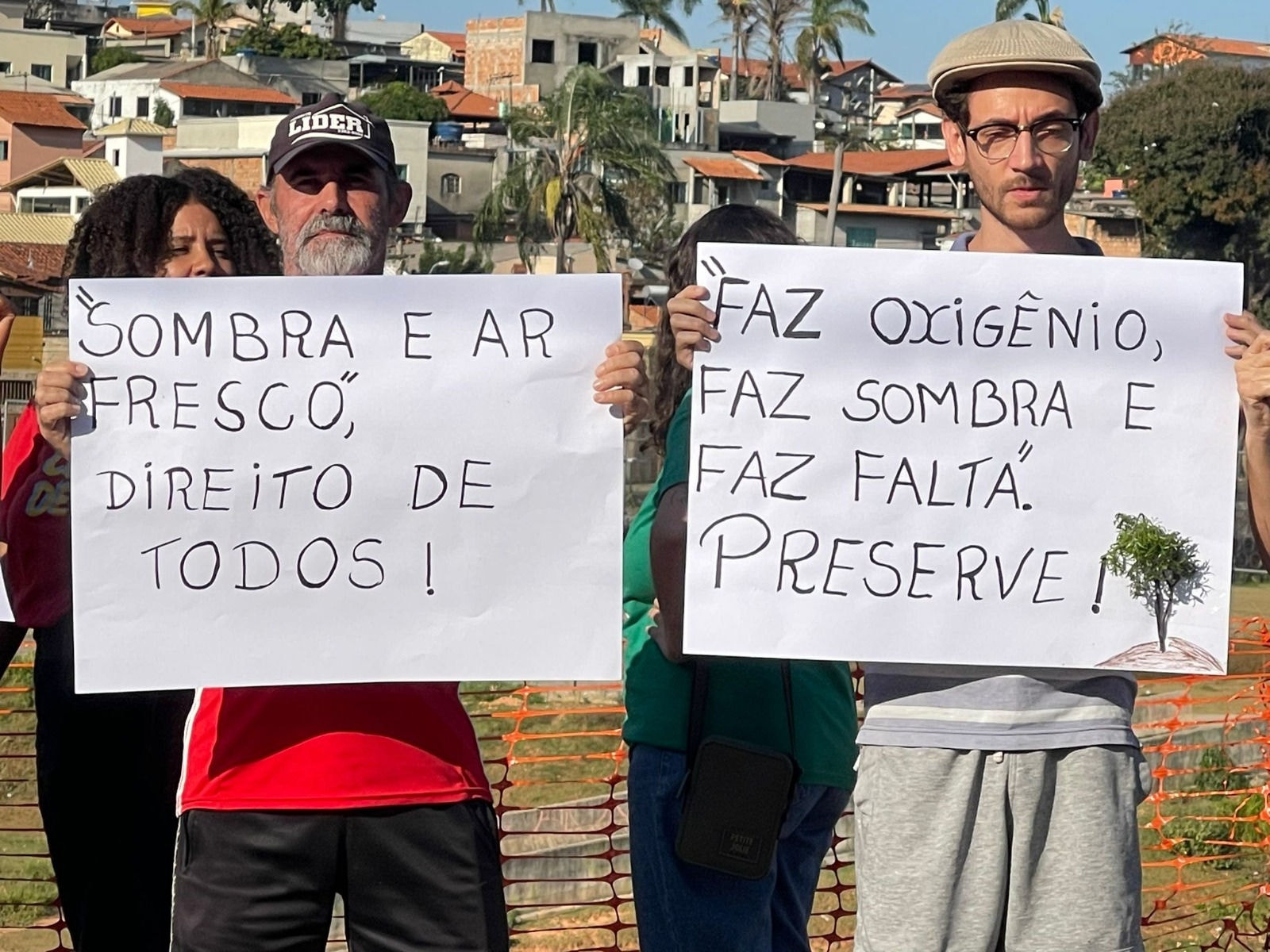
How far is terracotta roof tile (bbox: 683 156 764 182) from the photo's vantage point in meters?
61.0

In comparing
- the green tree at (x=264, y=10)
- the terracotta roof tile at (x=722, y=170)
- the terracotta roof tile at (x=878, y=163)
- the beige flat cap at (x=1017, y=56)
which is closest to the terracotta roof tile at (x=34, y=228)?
the terracotta roof tile at (x=722, y=170)

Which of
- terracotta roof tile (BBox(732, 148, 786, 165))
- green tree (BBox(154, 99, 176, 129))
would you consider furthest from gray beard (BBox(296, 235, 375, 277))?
green tree (BBox(154, 99, 176, 129))

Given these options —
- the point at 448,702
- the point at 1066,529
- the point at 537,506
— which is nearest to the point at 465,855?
the point at 448,702

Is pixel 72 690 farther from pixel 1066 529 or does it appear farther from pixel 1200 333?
pixel 1200 333

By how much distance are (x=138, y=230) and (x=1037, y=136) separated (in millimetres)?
1833

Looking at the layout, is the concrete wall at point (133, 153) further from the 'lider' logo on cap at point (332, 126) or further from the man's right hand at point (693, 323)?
the man's right hand at point (693, 323)

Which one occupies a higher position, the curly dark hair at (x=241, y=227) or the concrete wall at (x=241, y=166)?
the concrete wall at (x=241, y=166)

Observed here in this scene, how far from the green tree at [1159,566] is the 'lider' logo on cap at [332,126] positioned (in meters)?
1.52

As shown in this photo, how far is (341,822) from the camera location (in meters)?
3.23

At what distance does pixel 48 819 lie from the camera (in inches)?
147

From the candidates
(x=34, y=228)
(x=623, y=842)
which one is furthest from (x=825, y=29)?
(x=623, y=842)

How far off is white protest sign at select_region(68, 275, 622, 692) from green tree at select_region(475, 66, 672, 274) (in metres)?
43.0

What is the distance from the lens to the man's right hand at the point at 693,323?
332 cm

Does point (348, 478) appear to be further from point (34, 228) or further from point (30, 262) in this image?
point (34, 228)
